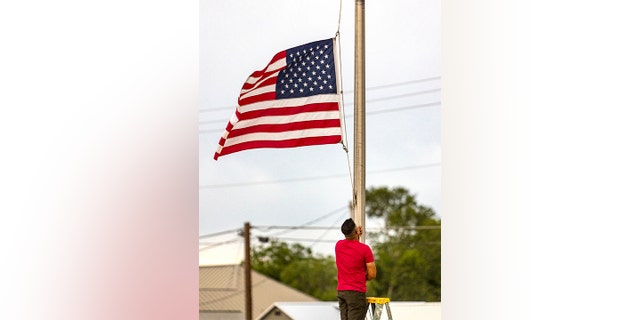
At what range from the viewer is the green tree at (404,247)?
37.2 metres

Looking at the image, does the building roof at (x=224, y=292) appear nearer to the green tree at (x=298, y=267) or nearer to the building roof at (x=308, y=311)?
the green tree at (x=298, y=267)

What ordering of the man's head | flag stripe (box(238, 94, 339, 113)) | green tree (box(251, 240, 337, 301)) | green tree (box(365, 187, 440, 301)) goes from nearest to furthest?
the man's head → flag stripe (box(238, 94, 339, 113)) → green tree (box(365, 187, 440, 301)) → green tree (box(251, 240, 337, 301))

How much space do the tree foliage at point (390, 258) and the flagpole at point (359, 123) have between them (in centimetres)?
2766

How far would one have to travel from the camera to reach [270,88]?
8.80 metres

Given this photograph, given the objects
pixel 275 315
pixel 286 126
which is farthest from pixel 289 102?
pixel 275 315

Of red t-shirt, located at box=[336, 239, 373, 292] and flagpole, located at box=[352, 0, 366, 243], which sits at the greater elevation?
flagpole, located at box=[352, 0, 366, 243]

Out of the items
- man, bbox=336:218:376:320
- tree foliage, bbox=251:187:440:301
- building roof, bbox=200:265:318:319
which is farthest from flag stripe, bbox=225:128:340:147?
tree foliage, bbox=251:187:440:301

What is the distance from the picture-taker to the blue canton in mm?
8758

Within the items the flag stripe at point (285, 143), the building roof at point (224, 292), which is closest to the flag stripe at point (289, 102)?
the flag stripe at point (285, 143)

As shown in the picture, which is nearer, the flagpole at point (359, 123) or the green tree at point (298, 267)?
the flagpole at point (359, 123)

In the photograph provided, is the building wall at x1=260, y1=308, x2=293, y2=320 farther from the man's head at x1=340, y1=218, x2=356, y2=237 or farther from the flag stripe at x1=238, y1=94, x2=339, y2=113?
the man's head at x1=340, y1=218, x2=356, y2=237

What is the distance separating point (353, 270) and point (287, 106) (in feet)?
6.91
